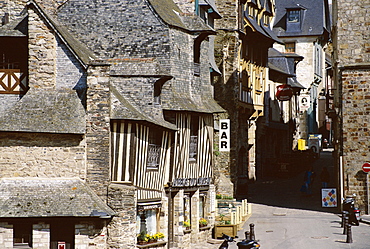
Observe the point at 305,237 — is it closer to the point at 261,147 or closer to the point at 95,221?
the point at 95,221

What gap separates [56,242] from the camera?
21344mm

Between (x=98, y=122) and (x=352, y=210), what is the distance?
12151mm

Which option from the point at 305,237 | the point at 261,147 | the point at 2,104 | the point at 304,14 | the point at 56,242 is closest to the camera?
the point at 56,242

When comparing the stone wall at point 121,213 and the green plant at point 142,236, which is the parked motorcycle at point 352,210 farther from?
the stone wall at point 121,213

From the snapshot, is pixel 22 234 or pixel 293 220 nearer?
pixel 22 234

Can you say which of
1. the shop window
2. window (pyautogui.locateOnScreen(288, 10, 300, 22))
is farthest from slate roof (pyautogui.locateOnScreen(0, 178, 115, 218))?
window (pyautogui.locateOnScreen(288, 10, 300, 22))

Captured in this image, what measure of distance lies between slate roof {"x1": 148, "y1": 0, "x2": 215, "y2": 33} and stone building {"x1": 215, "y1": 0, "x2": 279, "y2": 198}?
32.0ft

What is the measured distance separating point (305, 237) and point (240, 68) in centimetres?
1472

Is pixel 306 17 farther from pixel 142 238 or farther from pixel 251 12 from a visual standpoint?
pixel 142 238

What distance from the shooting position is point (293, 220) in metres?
30.9

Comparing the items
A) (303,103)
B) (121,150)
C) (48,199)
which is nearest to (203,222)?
(121,150)

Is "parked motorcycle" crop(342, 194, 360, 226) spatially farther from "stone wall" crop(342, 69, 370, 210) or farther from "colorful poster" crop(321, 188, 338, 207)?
"colorful poster" crop(321, 188, 338, 207)

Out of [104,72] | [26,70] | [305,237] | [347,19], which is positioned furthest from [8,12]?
[347,19]

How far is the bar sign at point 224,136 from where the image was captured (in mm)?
32156
